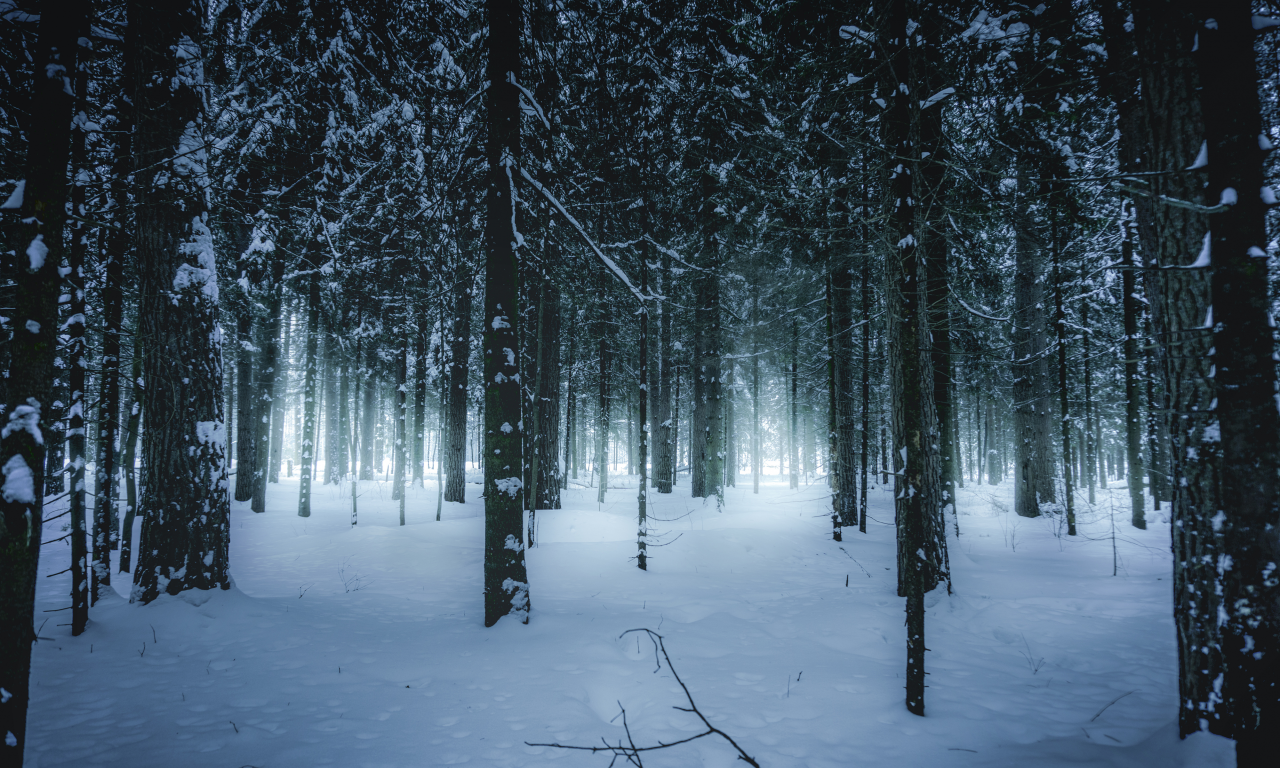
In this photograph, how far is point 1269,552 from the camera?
3395mm

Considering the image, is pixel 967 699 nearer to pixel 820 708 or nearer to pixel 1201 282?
pixel 820 708

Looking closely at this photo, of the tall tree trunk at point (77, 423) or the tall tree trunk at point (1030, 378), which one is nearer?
the tall tree trunk at point (77, 423)

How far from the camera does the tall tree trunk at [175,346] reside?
6.31m

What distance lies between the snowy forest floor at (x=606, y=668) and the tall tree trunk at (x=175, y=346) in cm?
72

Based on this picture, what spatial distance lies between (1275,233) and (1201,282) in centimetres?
401

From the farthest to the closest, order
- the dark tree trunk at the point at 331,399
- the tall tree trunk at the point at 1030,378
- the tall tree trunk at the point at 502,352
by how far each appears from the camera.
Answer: the dark tree trunk at the point at 331,399 → the tall tree trunk at the point at 1030,378 → the tall tree trunk at the point at 502,352

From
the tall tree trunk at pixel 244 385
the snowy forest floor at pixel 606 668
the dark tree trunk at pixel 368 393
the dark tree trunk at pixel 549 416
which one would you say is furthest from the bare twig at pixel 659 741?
the dark tree trunk at pixel 368 393

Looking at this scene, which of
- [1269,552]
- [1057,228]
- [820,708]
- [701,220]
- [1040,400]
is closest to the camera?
[1269,552]

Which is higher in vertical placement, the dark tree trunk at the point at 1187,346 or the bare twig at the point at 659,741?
the dark tree trunk at the point at 1187,346

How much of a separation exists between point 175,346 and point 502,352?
14.2 feet

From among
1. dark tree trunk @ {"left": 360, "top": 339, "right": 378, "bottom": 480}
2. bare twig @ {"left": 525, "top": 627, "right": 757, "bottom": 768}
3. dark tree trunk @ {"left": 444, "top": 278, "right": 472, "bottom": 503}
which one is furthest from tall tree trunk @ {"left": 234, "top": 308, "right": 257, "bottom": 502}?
bare twig @ {"left": 525, "top": 627, "right": 757, "bottom": 768}

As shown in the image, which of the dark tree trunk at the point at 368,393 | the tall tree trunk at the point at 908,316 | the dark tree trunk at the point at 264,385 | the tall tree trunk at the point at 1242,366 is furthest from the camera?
the dark tree trunk at the point at 368,393

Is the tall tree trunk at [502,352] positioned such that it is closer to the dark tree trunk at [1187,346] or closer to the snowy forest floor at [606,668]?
the snowy forest floor at [606,668]

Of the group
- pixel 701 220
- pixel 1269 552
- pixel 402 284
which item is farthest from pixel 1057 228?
pixel 402 284
